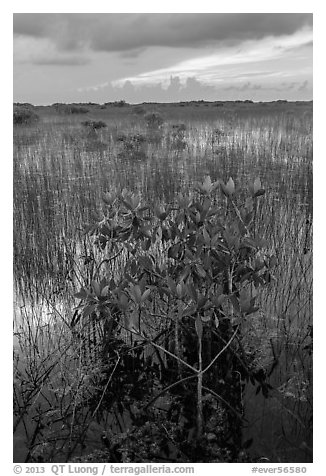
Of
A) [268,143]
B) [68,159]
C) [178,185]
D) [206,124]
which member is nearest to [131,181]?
[178,185]

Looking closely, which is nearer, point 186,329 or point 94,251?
point 186,329

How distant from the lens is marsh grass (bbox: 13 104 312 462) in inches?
105

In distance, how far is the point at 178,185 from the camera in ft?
21.7

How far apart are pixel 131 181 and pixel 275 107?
10.3m

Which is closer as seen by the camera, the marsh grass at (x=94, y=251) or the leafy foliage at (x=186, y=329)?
the leafy foliage at (x=186, y=329)

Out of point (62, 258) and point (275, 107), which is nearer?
point (62, 258)

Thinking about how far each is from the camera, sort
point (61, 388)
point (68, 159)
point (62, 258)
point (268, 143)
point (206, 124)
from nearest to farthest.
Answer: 1. point (61, 388)
2. point (62, 258)
3. point (68, 159)
4. point (268, 143)
5. point (206, 124)

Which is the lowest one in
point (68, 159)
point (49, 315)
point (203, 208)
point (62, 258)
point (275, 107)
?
point (49, 315)

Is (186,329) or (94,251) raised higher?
(94,251)

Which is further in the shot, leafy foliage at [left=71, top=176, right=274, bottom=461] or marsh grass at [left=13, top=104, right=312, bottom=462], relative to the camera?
marsh grass at [left=13, top=104, right=312, bottom=462]

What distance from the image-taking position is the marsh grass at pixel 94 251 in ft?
8.79

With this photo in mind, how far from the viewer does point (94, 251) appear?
461 cm
